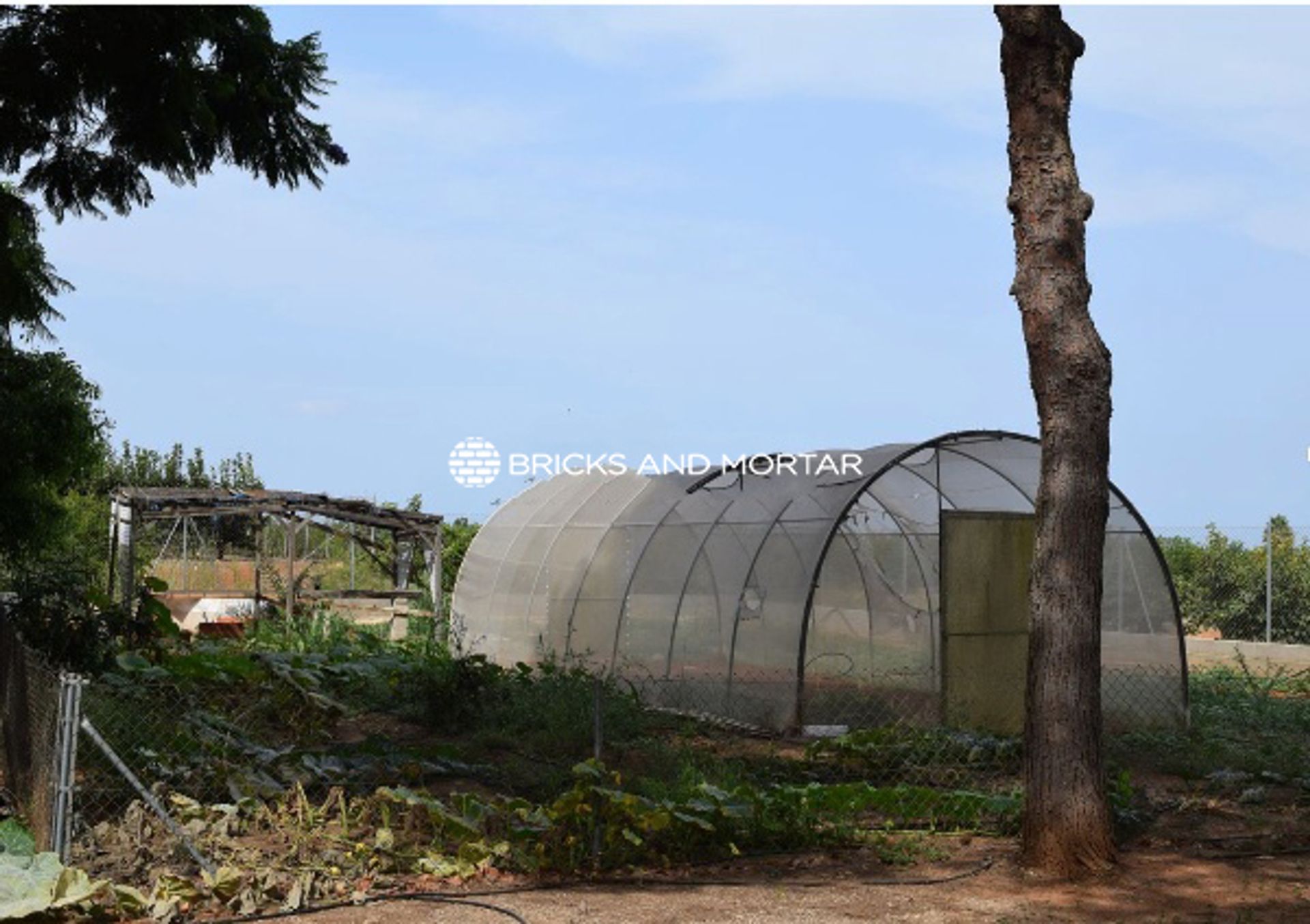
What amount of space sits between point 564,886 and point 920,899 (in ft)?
5.34

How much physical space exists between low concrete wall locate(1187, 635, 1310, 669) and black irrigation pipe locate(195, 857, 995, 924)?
13.1 m

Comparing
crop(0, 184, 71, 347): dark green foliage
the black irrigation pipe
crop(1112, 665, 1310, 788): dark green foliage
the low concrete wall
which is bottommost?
the black irrigation pipe

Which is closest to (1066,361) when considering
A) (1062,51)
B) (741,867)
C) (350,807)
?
(1062,51)

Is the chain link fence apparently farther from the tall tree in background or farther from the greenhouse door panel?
the tall tree in background

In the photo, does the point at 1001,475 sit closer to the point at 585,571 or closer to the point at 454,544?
the point at 585,571

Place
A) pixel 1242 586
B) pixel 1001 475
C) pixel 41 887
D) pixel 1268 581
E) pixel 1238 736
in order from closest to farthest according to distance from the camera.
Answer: pixel 41 887, pixel 1238 736, pixel 1001 475, pixel 1268 581, pixel 1242 586

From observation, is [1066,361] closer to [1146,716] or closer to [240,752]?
[240,752]

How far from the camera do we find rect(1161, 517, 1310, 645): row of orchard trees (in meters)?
21.8

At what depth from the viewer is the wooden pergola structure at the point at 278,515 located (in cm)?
1995

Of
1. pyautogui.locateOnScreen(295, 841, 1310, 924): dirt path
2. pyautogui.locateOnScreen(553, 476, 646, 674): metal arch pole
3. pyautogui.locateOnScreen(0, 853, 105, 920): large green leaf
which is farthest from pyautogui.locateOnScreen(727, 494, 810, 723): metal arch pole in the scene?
pyautogui.locateOnScreen(0, 853, 105, 920): large green leaf

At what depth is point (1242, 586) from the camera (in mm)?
22750

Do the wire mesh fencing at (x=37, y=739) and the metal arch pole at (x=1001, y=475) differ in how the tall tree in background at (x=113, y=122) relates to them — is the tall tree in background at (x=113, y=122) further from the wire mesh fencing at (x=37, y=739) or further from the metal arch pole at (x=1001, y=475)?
the metal arch pole at (x=1001, y=475)

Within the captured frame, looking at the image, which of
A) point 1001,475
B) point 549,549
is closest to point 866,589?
point 1001,475

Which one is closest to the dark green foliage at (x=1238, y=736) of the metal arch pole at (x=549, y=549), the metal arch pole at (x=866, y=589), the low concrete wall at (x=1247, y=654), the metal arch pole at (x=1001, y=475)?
the metal arch pole at (x=866, y=589)
